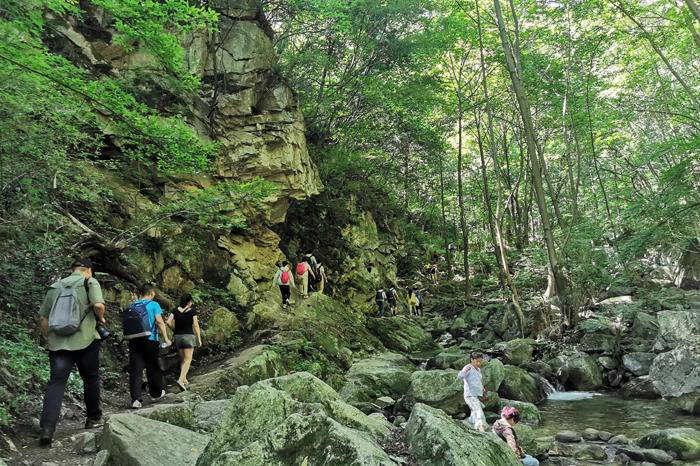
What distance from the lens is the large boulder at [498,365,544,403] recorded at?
11.2m

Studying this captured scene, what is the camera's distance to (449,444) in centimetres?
405

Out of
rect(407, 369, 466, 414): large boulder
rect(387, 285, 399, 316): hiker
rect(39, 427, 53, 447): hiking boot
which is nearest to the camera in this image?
rect(39, 427, 53, 447): hiking boot

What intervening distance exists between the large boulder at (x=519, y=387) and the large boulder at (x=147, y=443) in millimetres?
8687

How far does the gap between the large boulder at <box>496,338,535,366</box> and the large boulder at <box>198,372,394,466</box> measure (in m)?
9.95

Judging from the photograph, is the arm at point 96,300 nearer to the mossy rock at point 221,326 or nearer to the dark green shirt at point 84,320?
the dark green shirt at point 84,320

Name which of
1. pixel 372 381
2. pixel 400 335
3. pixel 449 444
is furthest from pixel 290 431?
pixel 400 335

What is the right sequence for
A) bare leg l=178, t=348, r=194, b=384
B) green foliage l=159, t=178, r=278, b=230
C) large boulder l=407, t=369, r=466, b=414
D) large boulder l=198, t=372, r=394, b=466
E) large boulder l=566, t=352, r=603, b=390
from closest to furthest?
large boulder l=198, t=372, r=394, b=466, bare leg l=178, t=348, r=194, b=384, green foliage l=159, t=178, r=278, b=230, large boulder l=407, t=369, r=466, b=414, large boulder l=566, t=352, r=603, b=390

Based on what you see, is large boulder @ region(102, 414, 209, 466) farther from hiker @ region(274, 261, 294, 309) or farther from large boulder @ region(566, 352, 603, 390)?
large boulder @ region(566, 352, 603, 390)

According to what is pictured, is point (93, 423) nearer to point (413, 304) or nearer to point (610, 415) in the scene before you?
point (610, 415)

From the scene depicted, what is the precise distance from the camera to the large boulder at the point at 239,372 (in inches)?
311

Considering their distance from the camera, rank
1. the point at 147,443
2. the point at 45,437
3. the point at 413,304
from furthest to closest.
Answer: the point at 413,304, the point at 45,437, the point at 147,443

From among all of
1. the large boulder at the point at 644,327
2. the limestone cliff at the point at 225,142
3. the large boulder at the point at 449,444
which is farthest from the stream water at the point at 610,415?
the limestone cliff at the point at 225,142

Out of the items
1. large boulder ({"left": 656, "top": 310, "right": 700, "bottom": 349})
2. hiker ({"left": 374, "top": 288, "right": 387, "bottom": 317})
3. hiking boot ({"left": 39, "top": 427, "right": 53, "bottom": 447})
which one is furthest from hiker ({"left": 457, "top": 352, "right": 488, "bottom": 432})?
hiker ({"left": 374, "top": 288, "right": 387, "bottom": 317})

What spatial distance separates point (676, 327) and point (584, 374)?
8.29 feet
